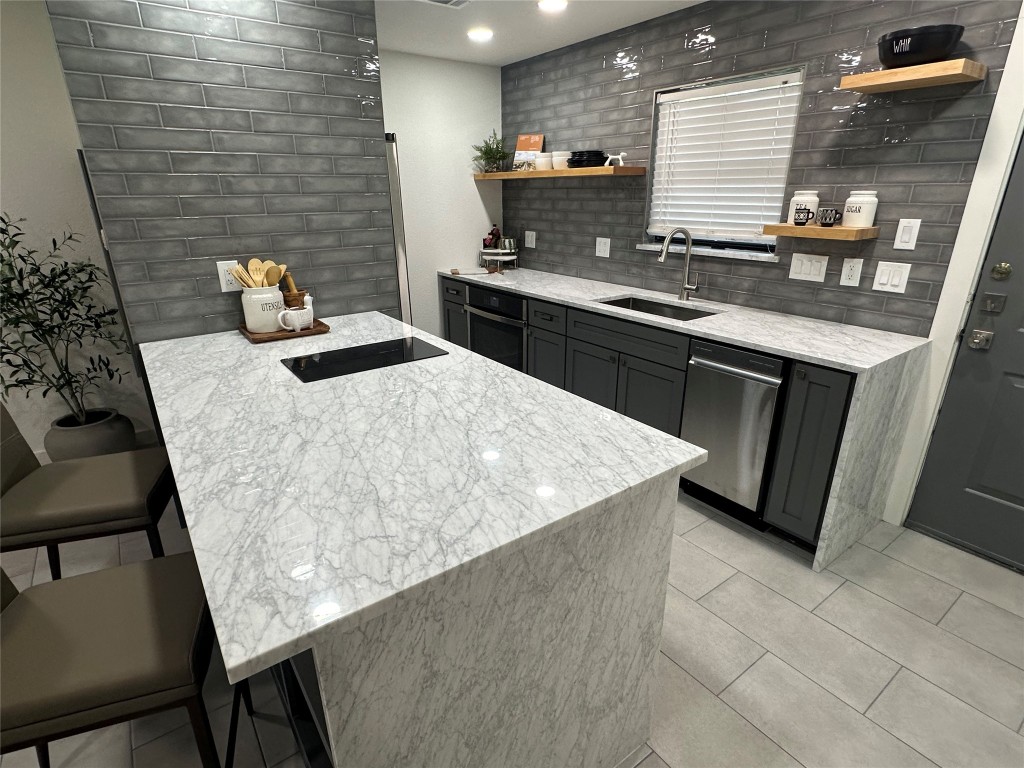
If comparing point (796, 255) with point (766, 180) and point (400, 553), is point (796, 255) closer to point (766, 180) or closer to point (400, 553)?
point (766, 180)

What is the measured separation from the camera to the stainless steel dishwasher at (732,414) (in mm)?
2256

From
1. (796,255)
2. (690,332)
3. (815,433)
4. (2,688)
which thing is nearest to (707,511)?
(815,433)

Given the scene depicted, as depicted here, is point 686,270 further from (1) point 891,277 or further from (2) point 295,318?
(2) point 295,318

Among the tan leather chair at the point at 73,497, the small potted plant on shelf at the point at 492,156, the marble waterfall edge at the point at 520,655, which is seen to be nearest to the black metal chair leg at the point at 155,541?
the tan leather chair at the point at 73,497

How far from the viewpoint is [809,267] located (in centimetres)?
257

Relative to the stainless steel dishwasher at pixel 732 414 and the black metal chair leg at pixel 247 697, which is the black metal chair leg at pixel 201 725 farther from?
the stainless steel dishwasher at pixel 732 414

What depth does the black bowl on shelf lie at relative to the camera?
188 centimetres

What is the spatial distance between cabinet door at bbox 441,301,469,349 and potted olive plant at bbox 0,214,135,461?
218cm

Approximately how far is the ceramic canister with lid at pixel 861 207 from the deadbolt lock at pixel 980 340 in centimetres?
62

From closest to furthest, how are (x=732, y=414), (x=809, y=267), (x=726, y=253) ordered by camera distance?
(x=732, y=414), (x=809, y=267), (x=726, y=253)

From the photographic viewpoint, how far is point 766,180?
272 cm

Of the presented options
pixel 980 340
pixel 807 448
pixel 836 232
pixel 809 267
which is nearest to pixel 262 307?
pixel 807 448

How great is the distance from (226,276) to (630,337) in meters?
1.92

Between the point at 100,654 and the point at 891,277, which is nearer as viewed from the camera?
the point at 100,654
